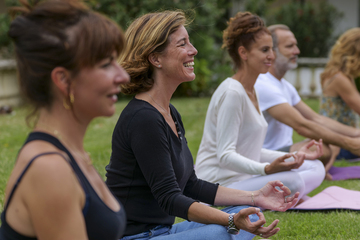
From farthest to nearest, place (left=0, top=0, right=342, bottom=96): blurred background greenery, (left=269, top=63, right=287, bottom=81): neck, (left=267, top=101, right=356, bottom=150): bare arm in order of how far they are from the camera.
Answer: (left=0, top=0, right=342, bottom=96): blurred background greenery, (left=269, top=63, right=287, bottom=81): neck, (left=267, top=101, right=356, bottom=150): bare arm

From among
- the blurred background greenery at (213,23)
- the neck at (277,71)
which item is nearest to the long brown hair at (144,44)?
the neck at (277,71)

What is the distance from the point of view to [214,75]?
510 inches

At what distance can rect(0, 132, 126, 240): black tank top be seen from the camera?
1.41 meters

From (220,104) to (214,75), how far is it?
31.4 ft

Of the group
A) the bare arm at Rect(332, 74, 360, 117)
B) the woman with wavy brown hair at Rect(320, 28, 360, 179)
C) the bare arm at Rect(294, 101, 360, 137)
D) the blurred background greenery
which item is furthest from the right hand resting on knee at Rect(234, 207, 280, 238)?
the blurred background greenery

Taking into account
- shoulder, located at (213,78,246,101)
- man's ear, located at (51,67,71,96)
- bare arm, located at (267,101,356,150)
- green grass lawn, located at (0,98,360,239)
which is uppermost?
man's ear, located at (51,67,71,96)

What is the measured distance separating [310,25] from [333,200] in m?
11.5

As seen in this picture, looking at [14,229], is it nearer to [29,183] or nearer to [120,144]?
[29,183]

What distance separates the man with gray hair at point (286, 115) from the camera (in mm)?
4398

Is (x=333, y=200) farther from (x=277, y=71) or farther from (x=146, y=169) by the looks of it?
(x=146, y=169)

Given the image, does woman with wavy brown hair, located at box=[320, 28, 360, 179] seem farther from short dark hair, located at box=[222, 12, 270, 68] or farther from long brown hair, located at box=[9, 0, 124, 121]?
long brown hair, located at box=[9, 0, 124, 121]

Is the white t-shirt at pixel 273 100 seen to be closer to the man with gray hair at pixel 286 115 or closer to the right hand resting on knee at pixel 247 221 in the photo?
the man with gray hair at pixel 286 115


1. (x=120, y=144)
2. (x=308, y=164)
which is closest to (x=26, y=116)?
(x=120, y=144)

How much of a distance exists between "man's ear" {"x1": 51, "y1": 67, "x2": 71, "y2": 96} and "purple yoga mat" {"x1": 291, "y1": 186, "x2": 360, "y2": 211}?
2.92 m
